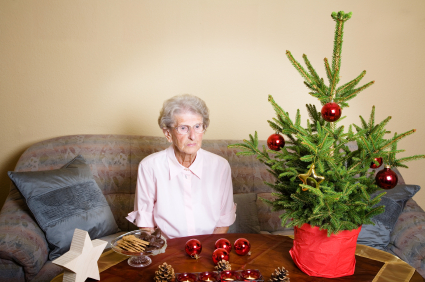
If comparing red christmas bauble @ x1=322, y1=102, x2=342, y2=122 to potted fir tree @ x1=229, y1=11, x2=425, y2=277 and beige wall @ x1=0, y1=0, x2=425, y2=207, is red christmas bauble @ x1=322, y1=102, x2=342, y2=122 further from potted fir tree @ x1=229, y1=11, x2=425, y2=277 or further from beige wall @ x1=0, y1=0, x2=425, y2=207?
beige wall @ x1=0, y1=0, x2=425, y2=207

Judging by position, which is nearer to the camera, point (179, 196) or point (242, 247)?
point (242, 247)

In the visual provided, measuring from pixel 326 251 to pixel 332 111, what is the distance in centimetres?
48

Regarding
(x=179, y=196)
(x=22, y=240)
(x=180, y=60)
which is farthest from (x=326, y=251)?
(x=180, y=60)

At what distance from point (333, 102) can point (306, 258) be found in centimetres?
55

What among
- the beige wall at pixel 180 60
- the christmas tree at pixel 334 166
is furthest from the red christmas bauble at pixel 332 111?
the beige wall at pixel 180 60

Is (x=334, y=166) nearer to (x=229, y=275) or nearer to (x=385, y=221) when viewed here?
(x=229, y=275)

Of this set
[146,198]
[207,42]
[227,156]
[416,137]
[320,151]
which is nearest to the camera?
[320,151]

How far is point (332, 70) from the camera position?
1.11 meters

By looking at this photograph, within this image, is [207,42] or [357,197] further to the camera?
[207,42]

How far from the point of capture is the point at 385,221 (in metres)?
2.12

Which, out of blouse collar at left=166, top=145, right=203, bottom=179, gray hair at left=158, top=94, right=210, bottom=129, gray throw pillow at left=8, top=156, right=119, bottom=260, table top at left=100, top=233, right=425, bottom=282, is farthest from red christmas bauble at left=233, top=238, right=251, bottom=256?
gray throw pillow at left=8, top=156, right=119, bottom=260

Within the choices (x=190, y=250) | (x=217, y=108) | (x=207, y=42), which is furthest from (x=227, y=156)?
(x=190, y=250)

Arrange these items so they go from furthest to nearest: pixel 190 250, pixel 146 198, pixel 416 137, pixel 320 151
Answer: pixel 416 137
pixel 146 198
pixel 190 250
pixel 320 151

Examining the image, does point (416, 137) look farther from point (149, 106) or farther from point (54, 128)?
point (54, 128)
